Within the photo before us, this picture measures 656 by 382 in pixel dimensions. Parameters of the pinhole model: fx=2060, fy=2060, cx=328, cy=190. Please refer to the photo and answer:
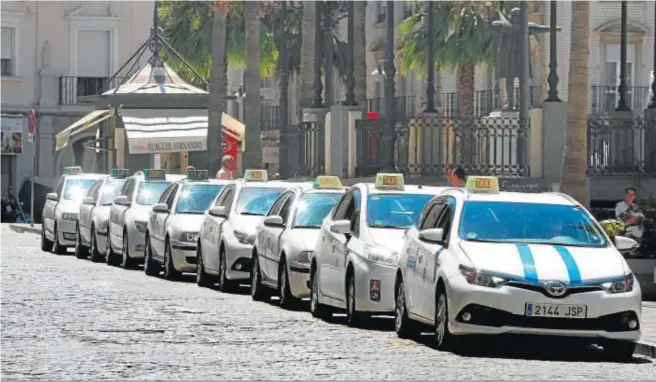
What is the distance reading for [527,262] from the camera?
17.9 metres

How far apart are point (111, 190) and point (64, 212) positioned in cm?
217

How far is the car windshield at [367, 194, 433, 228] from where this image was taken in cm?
2195

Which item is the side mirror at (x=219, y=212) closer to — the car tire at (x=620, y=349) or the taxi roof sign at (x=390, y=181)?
the taxi roof sign at (x=390, y=181)

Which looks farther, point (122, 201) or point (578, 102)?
point (122, 201)

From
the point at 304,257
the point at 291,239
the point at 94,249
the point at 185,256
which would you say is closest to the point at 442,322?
the point at 304,257

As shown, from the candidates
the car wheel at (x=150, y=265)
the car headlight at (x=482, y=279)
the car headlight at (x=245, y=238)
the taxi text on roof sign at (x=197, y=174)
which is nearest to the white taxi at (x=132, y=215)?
the taxi text on roof sign at (x=197, y=174)

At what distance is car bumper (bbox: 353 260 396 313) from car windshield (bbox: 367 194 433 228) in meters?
1.01

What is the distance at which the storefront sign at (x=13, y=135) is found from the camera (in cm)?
6531

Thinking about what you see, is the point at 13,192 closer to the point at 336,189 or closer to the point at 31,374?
the point at 336,189

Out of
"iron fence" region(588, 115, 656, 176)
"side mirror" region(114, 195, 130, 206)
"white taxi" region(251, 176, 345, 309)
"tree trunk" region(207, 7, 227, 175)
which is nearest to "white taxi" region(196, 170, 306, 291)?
"white taxi" region(251, 176, 345, 309)

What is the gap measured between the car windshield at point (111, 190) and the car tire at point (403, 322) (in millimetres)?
18883

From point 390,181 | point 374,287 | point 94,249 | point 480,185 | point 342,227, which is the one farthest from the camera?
point 94,249

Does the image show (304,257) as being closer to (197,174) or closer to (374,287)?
(374,287)

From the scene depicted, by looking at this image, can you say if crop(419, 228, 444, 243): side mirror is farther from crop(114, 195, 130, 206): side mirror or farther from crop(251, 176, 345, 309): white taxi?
crop(114, 195, 130, 206): side mirror
